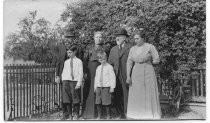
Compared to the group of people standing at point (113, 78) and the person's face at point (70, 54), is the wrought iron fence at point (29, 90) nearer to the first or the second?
the group of people standing at point (113, 78)

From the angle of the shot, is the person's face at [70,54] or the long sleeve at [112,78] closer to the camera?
the long sleeve at [112,78]

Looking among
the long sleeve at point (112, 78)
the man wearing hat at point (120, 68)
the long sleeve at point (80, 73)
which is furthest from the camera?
the man wearing hat at point (120, 68)

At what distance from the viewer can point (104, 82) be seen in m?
6.92

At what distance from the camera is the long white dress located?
22.7ft

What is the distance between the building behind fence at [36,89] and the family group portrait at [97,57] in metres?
0.02

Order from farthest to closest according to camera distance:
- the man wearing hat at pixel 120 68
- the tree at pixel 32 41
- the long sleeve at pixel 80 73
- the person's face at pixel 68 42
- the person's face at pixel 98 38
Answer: the tree at pixel 32 41 → the person's face at pixel 68 42 → the person's face at pixel 98 38 → the man wearing hat at pixel 120 68 → the long sleeve at pixel 80 73

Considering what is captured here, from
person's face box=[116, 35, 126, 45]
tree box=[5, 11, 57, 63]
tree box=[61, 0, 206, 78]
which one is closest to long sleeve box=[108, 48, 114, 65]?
person's face box=[116, 35, 126, 45]

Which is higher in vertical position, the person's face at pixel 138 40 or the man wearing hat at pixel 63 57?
the person's face at pixel 138 40

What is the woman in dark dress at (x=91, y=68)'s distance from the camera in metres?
7.24

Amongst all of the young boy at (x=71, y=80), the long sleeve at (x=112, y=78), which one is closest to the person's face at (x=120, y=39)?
the long sleeve at (x=112, y=78)

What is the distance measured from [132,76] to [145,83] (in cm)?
33

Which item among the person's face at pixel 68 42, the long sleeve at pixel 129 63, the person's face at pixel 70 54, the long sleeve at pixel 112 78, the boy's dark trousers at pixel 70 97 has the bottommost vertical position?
the boy's dark trousers at pixel 70 97

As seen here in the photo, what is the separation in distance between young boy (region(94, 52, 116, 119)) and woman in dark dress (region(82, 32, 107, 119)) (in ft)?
0.68

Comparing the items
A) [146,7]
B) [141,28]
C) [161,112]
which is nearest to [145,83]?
[161,112]
